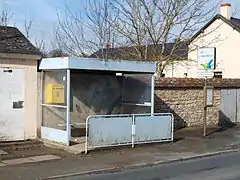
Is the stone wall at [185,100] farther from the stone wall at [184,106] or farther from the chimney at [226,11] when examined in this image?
the chimney at [226,11]

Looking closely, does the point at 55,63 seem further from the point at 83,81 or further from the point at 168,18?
the point at 168,18

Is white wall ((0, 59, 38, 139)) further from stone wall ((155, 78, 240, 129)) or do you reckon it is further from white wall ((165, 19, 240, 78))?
white wall ((165, 19, 240, 78))

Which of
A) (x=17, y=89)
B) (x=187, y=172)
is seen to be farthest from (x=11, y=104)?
(x=187, y=172)

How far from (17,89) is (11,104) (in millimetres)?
524

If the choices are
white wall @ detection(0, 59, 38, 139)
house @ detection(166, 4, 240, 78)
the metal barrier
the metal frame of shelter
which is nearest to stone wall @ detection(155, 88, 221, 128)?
the metal barrier

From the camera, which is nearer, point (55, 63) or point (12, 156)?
point (12, 156)

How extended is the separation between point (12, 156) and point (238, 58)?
1040 inches

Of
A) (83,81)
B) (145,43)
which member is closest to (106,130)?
(83,81)

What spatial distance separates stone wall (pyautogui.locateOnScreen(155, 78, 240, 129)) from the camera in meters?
19.4

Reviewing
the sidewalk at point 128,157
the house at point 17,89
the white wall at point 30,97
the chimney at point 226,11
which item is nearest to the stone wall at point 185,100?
the sidewalk at point 128,157

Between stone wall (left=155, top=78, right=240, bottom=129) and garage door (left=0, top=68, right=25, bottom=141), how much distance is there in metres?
6.62

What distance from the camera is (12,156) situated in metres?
12.5

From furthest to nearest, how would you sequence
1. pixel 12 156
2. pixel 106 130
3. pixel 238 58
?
pixel 238 58 < pixel 106 130 < pixel 12 156

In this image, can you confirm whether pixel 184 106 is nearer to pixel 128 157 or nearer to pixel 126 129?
pixel 126 129
